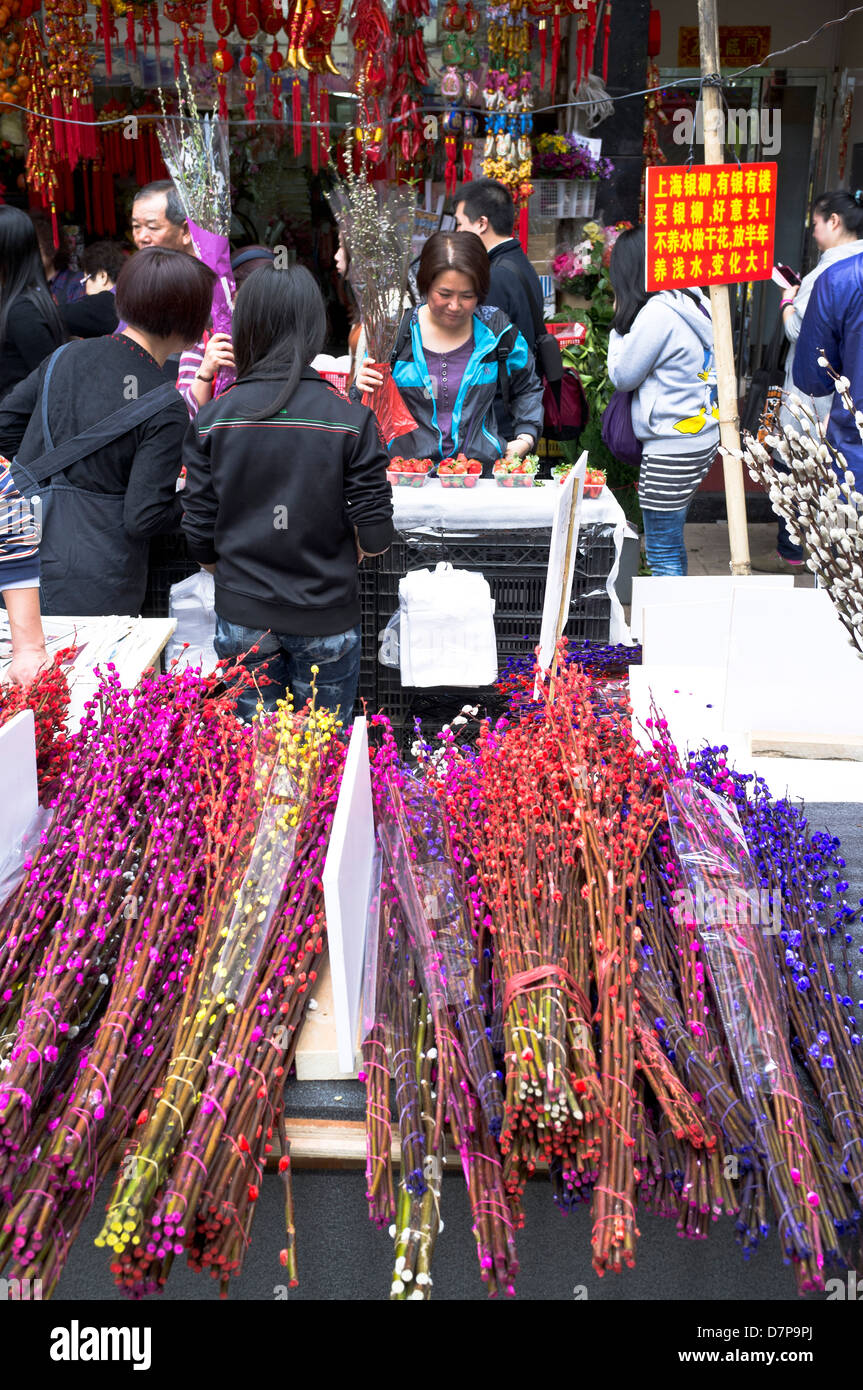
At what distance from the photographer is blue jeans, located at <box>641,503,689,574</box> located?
4941 mm

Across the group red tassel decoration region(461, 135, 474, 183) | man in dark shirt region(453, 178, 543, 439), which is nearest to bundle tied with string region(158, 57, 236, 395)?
man in dark shirt region(453, 178, 543, 439)

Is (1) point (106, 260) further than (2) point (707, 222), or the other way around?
(1) point (106, 260)

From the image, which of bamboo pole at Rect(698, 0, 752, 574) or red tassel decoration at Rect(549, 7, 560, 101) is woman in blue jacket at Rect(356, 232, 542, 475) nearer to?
bamboo pole at Rect(698, 0, 752, 574)

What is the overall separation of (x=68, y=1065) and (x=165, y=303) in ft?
7.52

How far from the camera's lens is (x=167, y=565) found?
4039 millimetres

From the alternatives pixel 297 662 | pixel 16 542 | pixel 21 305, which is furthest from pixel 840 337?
pixel 16 542

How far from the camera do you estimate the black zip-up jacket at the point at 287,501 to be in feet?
9.66

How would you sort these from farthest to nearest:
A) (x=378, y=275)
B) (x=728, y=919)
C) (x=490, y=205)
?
1. (x=490, y=205)
2. (x=378, y=275)
3. (x=728, y=919)

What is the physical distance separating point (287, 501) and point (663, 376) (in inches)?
88.9

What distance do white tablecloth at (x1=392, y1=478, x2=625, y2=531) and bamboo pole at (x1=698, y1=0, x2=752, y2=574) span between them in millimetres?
427

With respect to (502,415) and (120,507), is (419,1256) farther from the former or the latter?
(502,415)

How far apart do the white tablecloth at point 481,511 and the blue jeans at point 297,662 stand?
2.43 ft

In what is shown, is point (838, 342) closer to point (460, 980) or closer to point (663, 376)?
point (663, 376)

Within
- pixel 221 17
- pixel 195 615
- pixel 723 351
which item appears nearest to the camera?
pixel 723 351
